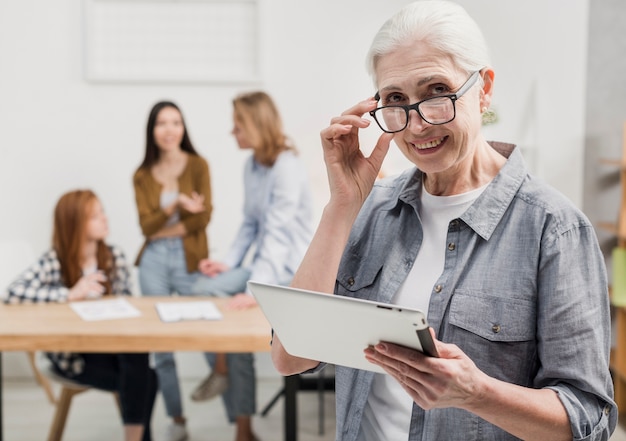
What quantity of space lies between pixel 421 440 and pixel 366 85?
10.1ft

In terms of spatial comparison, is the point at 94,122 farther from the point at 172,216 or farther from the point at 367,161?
the point at 367,161

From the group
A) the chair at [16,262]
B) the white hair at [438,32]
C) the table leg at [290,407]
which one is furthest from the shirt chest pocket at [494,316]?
the chair at [16,262]

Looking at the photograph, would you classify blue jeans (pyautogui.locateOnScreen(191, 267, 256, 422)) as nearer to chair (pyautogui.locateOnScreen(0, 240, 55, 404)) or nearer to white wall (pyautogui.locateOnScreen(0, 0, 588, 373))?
white wall (pyautogui.locateOnScreen(0, 0, 588, 373))

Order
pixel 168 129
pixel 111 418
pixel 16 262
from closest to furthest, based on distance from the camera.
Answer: pixel 111 418 → pixel 168 129 → pixel 16 262

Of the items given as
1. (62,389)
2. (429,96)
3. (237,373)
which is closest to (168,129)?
(237,373)

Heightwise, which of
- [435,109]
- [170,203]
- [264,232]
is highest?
[435,109]

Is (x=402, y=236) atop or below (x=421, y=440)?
atop

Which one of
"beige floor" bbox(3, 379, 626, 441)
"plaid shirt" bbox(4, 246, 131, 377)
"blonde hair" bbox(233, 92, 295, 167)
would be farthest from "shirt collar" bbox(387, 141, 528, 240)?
"beige floor" bbox(3, 379, 626, 441)

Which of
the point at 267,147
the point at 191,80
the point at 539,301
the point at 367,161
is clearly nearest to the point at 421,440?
the point at 539,301

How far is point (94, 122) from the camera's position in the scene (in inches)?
163

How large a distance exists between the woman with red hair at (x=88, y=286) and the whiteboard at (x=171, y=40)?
1.05 metres

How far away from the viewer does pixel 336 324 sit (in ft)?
3.47

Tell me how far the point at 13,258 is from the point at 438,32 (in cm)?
359

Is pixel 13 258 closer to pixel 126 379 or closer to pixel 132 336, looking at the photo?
pixel 126 379
